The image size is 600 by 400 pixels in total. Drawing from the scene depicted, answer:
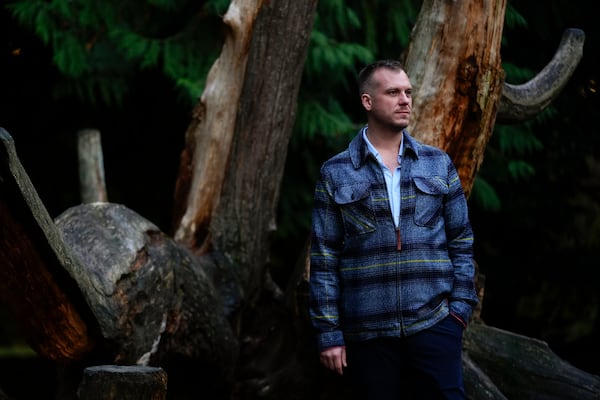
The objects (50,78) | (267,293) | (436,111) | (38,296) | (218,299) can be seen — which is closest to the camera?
(38,296)

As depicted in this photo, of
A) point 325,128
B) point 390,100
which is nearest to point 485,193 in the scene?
point 325,128

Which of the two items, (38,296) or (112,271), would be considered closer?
(38,296)

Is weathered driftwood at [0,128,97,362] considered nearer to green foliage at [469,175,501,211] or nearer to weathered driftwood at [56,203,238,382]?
weathered driftwood at [56,203,238,382]

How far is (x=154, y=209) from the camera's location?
32.1 ft

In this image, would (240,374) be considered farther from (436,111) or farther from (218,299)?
(436,111)

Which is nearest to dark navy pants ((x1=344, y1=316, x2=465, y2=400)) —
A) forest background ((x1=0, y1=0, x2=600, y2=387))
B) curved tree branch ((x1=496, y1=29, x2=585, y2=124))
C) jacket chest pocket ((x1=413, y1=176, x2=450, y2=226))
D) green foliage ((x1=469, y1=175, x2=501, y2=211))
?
jacket chest pocket ((x1=413, y1=176, x2=450, y2=226))

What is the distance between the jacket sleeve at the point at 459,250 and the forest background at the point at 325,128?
4.03 meters

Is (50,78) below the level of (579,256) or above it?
above

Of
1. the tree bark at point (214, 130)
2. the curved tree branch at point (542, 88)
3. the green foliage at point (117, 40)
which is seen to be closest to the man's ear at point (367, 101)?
the curved tree branch at point (542, 88)

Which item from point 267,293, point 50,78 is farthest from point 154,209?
point 267,293

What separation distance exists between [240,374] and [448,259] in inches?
110

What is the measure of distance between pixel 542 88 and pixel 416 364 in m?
2.87

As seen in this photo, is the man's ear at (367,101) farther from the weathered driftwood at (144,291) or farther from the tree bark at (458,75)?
the weathered driftwood at (144,291)

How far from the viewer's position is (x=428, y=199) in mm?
3807
